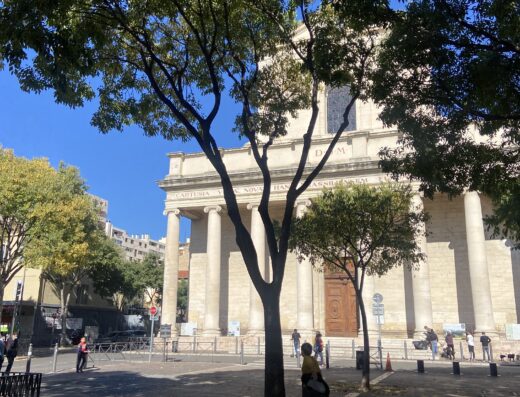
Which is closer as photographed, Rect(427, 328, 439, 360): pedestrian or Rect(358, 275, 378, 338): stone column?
Rect(427, 328, 439, 360): pedestrian

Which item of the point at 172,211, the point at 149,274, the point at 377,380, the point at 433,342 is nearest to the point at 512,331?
the point at 433,342

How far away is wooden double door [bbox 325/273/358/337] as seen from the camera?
31125mm

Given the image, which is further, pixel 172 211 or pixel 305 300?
pixel 172 211

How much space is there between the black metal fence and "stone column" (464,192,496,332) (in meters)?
23.1

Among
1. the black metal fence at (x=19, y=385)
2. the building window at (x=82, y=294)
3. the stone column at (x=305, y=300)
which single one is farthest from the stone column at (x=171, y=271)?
the black metal fence at (x=19, y=385)

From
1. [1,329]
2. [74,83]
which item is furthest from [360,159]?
[1,329]

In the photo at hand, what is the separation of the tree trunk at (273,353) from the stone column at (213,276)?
2302 cm

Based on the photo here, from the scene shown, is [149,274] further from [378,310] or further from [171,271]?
[378,310]

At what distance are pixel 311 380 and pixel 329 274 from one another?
25.3 meters

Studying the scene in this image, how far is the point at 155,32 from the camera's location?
12.6 meters

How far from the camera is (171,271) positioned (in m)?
33.0

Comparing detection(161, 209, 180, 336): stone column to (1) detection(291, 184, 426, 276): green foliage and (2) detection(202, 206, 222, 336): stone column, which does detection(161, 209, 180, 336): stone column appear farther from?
(1) detection(291, 184, 426, 276): green foliage

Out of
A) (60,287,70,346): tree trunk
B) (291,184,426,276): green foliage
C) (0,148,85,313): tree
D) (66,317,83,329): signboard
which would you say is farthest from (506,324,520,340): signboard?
(66,317,83,329): signboard

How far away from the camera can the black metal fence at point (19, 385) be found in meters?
8.78
